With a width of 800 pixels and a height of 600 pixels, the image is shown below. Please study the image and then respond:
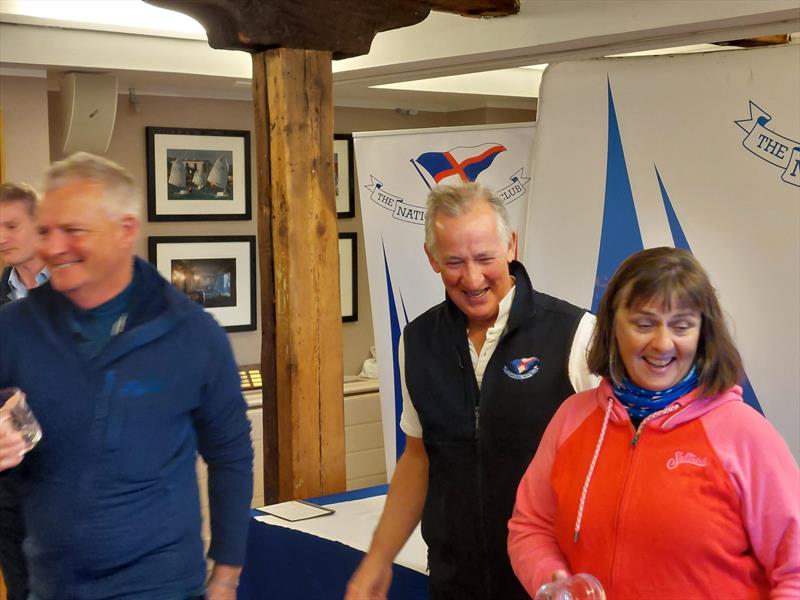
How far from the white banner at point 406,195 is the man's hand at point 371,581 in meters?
1.98

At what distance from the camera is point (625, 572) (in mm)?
1677

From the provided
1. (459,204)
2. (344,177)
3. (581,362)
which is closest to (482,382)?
(581,362)

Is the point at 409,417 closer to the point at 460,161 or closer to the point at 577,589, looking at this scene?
the point at 577,589

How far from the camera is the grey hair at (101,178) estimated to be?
181cm

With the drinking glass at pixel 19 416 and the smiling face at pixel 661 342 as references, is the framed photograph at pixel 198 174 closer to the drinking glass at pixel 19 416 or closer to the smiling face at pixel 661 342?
the drinking glass at pixel 19 416

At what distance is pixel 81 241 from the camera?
70.1 inches

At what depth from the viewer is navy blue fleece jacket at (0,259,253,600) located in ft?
5.84

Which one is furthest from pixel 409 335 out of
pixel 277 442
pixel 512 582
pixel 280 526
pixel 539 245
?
pixel 539 245

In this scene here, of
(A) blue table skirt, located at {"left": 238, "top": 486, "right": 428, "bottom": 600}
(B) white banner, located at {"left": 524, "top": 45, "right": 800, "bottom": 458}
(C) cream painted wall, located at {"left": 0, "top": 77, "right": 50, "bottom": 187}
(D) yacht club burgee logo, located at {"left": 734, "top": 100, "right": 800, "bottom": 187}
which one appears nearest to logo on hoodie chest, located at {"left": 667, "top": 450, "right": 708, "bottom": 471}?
(A) blue table skirt, located at {"left": 238, "top": 486, "right": 428, "bottom": 600}

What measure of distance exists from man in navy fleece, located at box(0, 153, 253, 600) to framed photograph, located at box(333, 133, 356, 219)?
4.27 meters

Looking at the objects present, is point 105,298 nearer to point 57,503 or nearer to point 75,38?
point 57,503

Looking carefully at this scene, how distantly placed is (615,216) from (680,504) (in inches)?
83.9

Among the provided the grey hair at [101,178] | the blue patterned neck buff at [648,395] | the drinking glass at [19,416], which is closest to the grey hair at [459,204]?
the blue patterned neck buff at [648,395]

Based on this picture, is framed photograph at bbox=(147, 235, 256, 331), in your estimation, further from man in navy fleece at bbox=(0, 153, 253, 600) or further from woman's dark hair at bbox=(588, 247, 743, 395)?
woman's dark hair at bbox=(588, 247, 743, 395)
